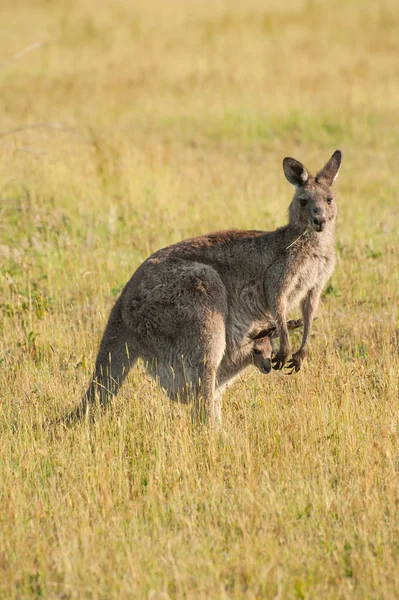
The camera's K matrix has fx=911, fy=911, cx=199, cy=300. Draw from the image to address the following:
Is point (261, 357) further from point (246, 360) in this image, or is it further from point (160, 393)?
point (160, 393)

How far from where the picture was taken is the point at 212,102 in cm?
1723

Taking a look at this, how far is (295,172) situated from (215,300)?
48.2 inches

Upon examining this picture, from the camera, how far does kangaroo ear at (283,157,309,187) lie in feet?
20.7

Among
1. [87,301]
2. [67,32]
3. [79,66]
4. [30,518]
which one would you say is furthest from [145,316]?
[67,32]

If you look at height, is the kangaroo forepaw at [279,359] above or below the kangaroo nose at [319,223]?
below

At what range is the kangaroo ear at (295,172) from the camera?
631cm

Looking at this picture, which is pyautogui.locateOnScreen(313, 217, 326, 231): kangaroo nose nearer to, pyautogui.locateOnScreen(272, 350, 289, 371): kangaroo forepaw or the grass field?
pyautogui.locateOnScreen(272, 350, 289, 371): kangaroo forepaw

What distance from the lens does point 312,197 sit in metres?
6.26

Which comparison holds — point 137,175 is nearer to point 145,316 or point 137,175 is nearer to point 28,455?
point 145,316

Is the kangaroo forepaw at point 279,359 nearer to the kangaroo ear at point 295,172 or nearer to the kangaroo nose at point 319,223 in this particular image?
the kangaroo nose at point 319,223

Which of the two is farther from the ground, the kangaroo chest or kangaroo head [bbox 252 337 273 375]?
the kangaroo chest


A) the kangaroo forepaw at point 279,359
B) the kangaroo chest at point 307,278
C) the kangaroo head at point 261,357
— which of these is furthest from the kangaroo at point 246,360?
the kangaroo chest at point 307,278

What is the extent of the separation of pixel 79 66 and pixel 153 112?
13.7 ft

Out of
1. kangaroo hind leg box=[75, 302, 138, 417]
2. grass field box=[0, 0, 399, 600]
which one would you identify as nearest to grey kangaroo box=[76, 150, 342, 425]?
kangaroo hind leg box=[75, 302, 138, 417]
